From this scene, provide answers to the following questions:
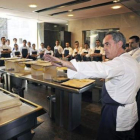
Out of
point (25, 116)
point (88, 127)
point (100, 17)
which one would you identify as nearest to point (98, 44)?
point (100, 17)

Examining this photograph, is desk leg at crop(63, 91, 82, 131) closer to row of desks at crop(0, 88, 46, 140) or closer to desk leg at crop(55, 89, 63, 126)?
desk leg at crop(55, 89, 63, 126)

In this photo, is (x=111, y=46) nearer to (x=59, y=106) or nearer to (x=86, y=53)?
(x=59, y=106)

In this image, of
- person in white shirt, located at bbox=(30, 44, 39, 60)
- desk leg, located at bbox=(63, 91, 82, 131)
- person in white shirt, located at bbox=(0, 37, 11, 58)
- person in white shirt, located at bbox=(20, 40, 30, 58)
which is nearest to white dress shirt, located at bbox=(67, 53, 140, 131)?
desk leg, located at bbox=(63, 91, 82, 131)

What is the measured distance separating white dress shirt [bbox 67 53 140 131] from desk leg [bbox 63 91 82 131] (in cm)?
100

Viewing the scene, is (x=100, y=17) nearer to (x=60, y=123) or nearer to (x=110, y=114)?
(x=60, y=123)

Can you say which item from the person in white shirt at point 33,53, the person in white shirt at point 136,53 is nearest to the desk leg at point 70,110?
the person in white shirt at point 136,53

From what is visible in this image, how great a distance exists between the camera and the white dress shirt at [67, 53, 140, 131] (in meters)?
0.93

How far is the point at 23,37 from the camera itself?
8367 mm

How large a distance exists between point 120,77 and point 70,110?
127 centimetres

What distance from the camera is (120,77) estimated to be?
1.06m

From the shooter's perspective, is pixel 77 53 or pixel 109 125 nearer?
pixel 109 125

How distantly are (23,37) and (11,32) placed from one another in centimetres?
75

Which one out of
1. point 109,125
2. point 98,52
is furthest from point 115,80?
point 98,52

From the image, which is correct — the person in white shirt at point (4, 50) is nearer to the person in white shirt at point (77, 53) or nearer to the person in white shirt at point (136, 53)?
the person in white shirt at point (77, 53)
